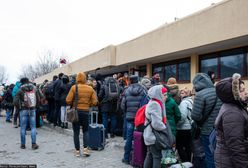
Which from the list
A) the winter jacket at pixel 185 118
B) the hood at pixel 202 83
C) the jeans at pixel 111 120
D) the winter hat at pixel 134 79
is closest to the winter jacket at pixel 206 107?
the hood at pixel 202 83

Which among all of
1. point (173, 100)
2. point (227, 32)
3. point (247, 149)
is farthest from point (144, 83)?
point (247, 149)

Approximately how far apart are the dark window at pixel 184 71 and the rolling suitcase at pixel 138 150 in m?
7.15

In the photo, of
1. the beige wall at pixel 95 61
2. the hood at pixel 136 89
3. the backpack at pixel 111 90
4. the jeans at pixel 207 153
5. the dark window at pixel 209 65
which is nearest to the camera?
the jeans at pixel 207 153

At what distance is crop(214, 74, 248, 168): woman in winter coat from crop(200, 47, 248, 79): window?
23.3 ft

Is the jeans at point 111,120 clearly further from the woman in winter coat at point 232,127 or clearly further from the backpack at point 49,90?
the woman in winter coat at point 232,127

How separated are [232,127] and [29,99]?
6.39m

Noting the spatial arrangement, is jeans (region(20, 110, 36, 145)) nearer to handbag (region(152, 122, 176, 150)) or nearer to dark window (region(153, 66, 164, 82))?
handbag (region(152, 122, 176, 150))

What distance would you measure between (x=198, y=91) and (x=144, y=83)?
2186mm

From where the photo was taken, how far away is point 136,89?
6.69 metres

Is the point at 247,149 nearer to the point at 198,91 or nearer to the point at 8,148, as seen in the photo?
the point at 198,91

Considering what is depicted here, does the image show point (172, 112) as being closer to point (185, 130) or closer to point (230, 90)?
point (185, 130)

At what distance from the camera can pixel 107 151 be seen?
8141 mm

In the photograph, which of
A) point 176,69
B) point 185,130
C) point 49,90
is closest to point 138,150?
point 185,130

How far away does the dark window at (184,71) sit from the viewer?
12843 millimetres
